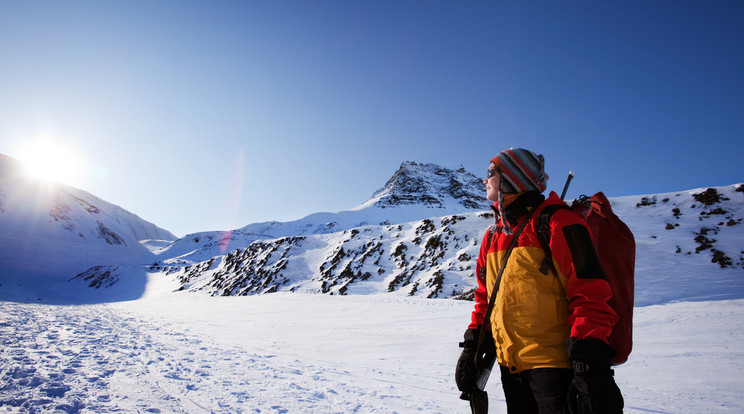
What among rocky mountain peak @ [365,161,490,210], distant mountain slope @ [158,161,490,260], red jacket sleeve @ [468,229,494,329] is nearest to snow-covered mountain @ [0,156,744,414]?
red jacket sleeve @ [468,229,494,329]

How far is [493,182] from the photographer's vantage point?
241 cm

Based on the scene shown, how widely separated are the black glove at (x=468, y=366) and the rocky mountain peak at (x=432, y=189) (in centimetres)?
7527

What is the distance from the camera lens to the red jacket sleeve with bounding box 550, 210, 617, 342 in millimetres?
1598

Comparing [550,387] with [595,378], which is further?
[550,387]

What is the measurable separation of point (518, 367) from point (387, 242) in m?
23.5

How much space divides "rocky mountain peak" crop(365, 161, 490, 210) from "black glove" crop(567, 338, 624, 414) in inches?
2994

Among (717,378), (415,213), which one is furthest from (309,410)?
(415,213)

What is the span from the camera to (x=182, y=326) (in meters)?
9.72

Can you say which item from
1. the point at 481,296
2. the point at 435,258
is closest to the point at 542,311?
the point at 481,296

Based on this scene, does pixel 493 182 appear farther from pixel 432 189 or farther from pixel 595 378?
pixel 432 189

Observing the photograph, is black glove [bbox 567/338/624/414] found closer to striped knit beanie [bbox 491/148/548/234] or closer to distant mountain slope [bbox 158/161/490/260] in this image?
striped knit beanie [bbox 491/148/548/234]

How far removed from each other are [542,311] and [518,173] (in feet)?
3.18

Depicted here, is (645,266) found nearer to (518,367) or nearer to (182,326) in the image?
(518,367)

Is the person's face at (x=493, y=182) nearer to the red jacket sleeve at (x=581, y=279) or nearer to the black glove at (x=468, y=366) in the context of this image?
the red jacket sleeve at (x=581, y=279)
